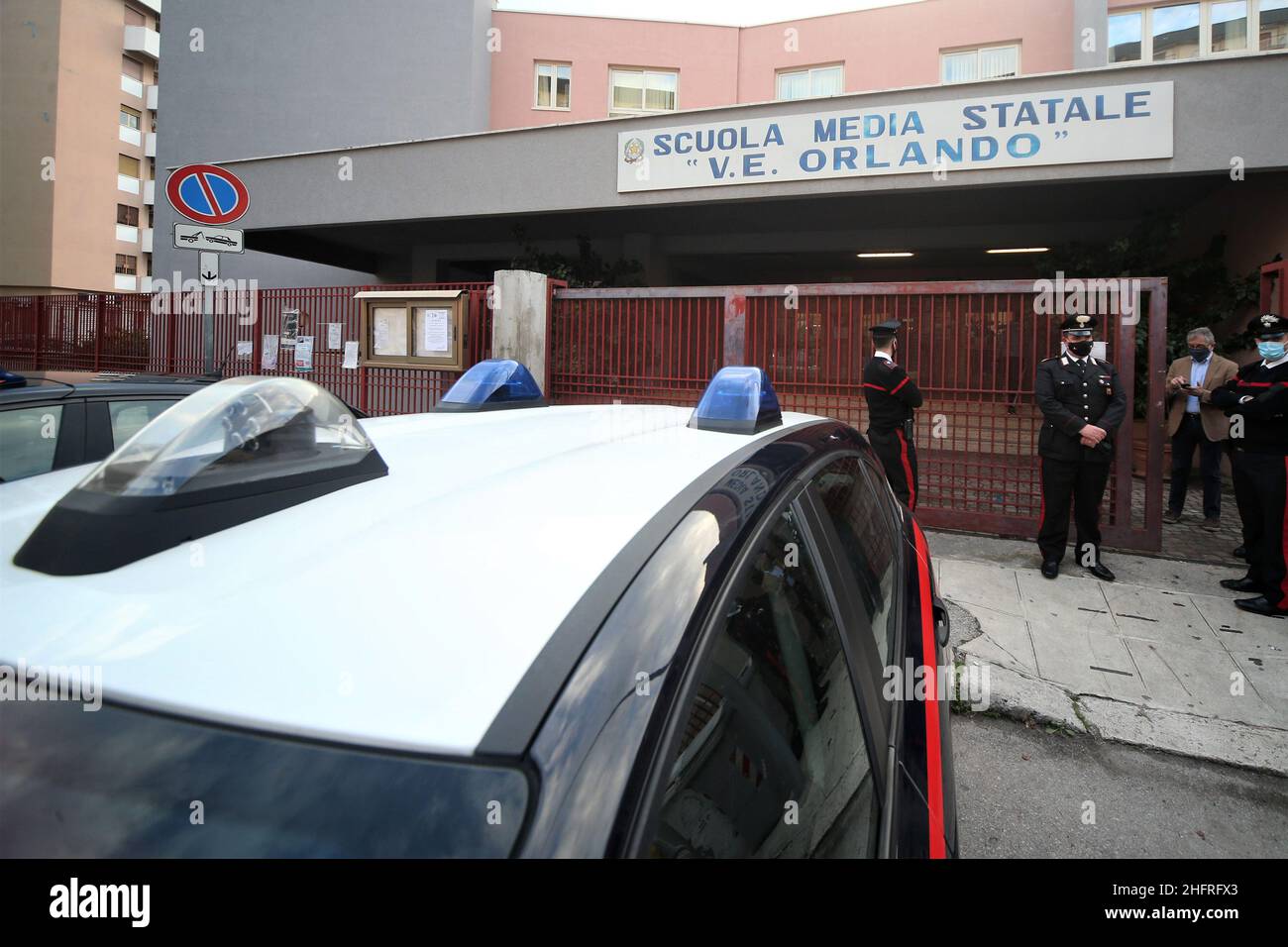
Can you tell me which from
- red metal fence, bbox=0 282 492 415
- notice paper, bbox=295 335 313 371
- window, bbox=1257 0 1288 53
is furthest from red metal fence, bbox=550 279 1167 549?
window, bbox=1257 0 1288 53

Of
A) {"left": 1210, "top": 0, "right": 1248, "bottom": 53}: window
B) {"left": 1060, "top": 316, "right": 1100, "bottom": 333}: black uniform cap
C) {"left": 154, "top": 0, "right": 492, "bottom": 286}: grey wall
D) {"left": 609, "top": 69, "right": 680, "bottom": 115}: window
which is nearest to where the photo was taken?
{"left": 1060, "top": 316, "right": 1100, "bottom": 333}: black uniform cap

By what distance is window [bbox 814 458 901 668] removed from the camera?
1838 mm

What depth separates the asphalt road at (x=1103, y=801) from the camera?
2682 mm

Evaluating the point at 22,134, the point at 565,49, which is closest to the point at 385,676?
the point at 565,49

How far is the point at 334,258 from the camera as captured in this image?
52.0ft

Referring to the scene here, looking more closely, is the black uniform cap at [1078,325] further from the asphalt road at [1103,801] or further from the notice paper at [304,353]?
the notice paper at [304,353]

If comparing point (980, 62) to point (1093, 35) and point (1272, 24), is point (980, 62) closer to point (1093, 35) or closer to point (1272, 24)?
point (1093, 35)

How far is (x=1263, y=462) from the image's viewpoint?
4953 mm

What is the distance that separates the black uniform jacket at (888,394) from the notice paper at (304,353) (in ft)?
22.9

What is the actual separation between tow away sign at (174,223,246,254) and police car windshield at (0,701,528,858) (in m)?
6.36

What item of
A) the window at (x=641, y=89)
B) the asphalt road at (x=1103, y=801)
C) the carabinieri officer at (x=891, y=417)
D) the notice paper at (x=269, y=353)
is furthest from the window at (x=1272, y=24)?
the notice paper at (x=269, y=353)

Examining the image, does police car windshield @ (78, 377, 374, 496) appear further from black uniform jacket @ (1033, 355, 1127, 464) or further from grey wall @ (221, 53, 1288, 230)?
grey wall @ (221, 53, 1288, 230)

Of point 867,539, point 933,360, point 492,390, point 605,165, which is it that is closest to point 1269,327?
point 933,360
